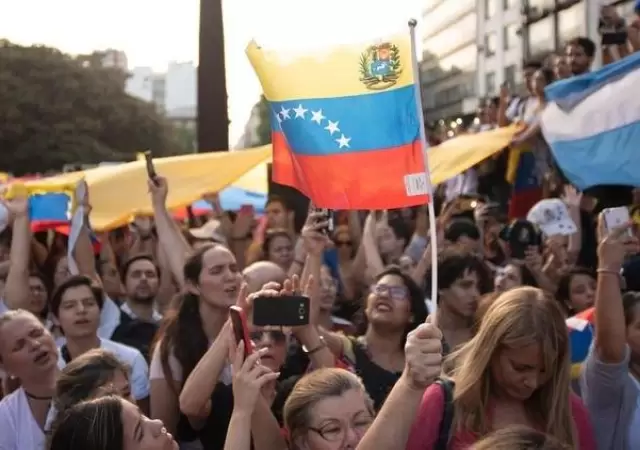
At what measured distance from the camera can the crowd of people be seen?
10.8ft

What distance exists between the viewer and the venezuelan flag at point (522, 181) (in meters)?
9.02

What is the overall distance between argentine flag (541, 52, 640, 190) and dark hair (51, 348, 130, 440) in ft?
10.1

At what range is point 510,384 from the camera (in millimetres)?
3334

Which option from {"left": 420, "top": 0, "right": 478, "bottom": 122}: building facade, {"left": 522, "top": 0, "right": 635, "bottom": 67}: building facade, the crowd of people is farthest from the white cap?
{"left": 420, "top": 0, "right": 478, "bottom": 122}: building facade

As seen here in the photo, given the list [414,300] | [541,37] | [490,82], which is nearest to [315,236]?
[414,300]

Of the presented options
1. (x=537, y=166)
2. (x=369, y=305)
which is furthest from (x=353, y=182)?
(x=537, y=166)

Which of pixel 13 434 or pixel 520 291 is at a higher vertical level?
pixel 520 291

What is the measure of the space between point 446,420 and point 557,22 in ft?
51.4

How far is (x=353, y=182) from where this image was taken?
14.3ft

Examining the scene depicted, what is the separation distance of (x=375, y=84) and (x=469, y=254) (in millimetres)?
1695

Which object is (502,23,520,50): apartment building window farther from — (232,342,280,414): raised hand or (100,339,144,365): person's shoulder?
(232,342,280,414): raised hand

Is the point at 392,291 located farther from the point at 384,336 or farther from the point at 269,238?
the point at 269,238

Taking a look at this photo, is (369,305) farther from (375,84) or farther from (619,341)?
(619,341)

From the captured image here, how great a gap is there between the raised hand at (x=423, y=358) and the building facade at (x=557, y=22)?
11218 mm
